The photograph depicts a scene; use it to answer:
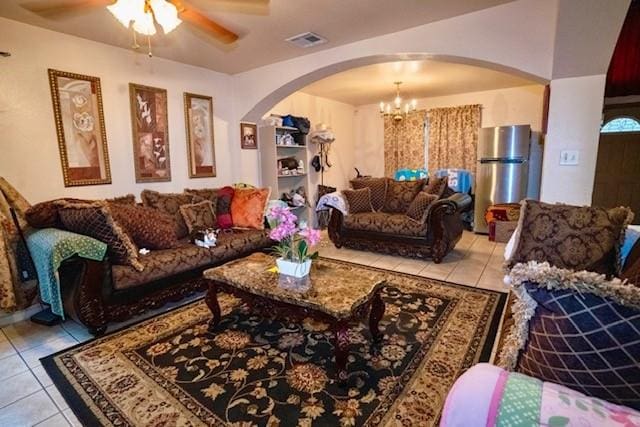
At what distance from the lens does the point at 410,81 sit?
4.75 meters

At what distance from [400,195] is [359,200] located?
1.82 ft

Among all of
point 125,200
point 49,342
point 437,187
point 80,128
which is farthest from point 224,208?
point 437,187

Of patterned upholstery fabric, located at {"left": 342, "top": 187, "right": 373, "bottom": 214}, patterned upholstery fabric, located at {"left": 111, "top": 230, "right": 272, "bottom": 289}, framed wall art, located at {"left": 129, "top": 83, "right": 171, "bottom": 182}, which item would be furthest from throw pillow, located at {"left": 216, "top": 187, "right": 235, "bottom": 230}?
patterned upholstery fabric, located at {"left": 342, "top": 187, "right": 373, "bottom": 214}

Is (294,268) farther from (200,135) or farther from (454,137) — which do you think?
(454,137)

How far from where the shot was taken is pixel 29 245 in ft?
7.60

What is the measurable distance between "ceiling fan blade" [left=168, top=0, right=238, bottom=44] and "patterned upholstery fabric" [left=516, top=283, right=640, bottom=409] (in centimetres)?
215

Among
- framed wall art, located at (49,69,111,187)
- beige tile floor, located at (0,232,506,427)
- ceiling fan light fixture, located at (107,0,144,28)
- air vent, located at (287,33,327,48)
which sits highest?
air vent, located at (287,33,327,48)

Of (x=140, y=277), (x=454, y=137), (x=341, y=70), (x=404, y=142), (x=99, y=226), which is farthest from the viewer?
(x=404, y=142)

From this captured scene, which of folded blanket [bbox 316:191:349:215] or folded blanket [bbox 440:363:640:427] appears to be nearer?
folded blanket [bbox 440:363:640:427]

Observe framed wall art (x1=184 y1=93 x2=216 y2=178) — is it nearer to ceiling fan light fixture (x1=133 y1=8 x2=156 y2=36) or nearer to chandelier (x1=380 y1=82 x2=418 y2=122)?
ceiling fan light fixture (x1=133 y1=8 x2=156 y2=36)

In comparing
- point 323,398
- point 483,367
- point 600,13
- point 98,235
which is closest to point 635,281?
point 483,367

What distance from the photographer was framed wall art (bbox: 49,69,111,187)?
2773mm

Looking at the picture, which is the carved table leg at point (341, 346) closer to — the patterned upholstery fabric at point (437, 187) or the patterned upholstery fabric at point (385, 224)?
the patterned upholstery fabric at point (385, 224)

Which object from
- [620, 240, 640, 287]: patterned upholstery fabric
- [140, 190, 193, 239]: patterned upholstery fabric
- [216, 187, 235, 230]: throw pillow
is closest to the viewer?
[620, 240, 640, 287]: patterned upholstery fabric
